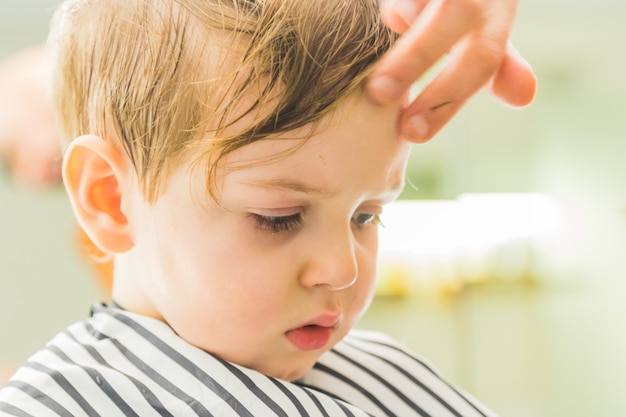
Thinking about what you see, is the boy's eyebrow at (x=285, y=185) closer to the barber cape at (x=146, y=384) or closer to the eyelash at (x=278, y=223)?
the eyelash at (x=278, y=223)

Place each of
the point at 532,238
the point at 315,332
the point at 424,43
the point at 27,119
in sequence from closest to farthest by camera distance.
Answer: the point at 424,43 → the point at 315,332 → the point at 27,119 → the point at 532,238

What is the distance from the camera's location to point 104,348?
2.16ft

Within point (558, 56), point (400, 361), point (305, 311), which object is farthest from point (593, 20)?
point (305, 311)

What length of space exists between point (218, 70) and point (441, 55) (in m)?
0.17

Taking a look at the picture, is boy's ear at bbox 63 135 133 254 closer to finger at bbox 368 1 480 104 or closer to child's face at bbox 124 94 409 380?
child's face at bbox 124 94 409 380

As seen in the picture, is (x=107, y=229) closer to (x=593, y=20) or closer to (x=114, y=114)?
(x=114, y=114)

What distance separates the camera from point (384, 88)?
0.57 metres

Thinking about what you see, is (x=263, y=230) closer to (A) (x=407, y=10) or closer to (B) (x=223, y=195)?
(B) (x=223, y=195)

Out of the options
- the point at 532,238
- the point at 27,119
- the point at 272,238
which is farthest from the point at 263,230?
the point at 532,238

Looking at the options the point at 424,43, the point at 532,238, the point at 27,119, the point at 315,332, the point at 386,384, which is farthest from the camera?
the point at 532,238

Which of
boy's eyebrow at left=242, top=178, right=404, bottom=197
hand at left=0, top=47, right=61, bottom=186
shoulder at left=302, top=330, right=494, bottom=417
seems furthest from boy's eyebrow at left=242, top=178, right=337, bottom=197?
hand at left=0, top=47, right=61, bottom=186

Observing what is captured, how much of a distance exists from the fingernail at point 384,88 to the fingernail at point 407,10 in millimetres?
54

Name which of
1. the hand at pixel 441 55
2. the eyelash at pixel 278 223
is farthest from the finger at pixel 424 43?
the eyelash at pixel 278 223

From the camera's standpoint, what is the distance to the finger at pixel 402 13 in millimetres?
589
